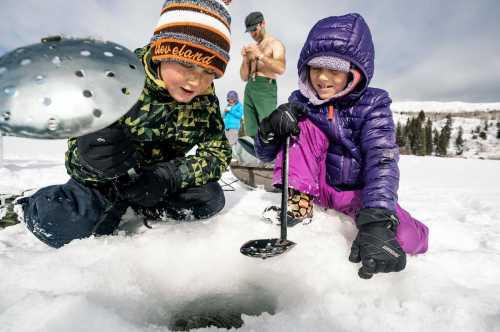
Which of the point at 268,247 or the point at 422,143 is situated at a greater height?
the point at 268,247

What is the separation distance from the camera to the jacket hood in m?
1.59

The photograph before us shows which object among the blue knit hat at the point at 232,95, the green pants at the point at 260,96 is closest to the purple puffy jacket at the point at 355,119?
the green pants at the point at 260,96

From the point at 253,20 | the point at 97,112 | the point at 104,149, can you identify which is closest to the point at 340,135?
the point at 104,149

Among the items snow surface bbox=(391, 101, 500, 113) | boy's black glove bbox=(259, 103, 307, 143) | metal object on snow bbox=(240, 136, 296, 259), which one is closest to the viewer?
metal object on snow bbox=(240, 136, 296, 259)

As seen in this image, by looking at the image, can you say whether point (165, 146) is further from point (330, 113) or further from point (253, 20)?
point (253, 20)

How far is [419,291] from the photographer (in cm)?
103

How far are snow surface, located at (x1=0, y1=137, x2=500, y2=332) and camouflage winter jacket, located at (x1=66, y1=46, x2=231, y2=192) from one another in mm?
306

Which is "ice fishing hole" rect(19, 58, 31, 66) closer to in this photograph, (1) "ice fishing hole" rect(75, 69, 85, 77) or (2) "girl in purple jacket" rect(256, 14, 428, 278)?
(1) "ice fishing hole" rect(75, 69, 85, 77)

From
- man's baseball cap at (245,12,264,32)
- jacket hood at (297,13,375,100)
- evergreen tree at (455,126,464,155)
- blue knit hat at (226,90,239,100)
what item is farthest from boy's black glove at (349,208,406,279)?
evergreen tree at (455,126,464,155)

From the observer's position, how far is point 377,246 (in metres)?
1.12

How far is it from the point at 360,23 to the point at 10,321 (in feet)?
6.06

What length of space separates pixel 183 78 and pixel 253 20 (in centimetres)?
259

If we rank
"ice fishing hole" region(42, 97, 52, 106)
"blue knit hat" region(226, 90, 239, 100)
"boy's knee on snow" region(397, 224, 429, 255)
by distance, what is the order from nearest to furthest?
"ice fishing hole" region(42, 97, 52, 106)
"boy's knee on snow" region(397, 224, 429, 255)
"blue knit hat" region(226, 90, 239, 100)

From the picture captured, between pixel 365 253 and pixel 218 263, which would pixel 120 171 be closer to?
pixel 218 263
